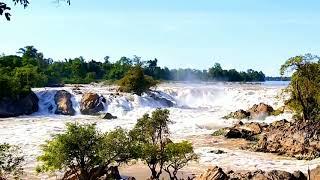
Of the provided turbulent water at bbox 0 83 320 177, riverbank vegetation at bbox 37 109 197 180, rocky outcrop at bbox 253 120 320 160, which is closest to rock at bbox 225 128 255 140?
turbulent water at bbox 0 83 320 177

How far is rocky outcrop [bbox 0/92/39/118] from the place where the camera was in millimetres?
54844

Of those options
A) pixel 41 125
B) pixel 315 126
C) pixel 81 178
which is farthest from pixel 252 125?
pixel 81 178

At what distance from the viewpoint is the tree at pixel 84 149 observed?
1876 centimetres

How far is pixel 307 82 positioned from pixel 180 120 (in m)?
20.4

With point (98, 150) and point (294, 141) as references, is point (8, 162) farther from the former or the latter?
point (294, 141)

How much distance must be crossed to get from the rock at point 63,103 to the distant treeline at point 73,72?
3689 millimetres

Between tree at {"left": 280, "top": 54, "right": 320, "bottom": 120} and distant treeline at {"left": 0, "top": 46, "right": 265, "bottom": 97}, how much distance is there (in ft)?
114

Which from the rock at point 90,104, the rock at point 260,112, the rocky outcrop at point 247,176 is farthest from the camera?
the rock at point 90,104

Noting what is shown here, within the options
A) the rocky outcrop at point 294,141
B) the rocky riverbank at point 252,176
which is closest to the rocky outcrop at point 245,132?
the rocky outcrop at point 294,141

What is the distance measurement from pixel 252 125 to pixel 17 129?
19.7 metres

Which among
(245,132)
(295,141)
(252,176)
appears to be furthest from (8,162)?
(245,132)

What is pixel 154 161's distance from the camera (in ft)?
71.7

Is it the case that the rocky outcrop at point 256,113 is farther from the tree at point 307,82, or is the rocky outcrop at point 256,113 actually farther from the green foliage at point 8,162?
the green foliage at point 8,162

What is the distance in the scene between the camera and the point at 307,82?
34.2 m
